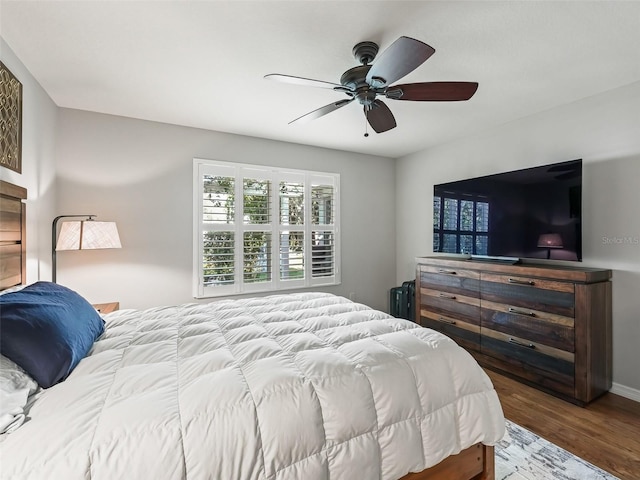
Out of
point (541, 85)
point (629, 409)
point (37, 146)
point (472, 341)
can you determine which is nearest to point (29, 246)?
point (37, 146)

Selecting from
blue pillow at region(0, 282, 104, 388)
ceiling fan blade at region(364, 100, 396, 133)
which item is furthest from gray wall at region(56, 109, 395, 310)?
ceiling fan blade at region(364, 100, 396, 133)

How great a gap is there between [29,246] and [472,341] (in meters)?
3.97

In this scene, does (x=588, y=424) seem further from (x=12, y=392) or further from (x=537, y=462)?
(x=12, y=392)

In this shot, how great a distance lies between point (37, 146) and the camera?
8.05ft

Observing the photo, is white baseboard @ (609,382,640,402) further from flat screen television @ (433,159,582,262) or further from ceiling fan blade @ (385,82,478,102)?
ceiling fan blade @ (385,82,478,102)

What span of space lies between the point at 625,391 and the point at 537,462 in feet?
4.64

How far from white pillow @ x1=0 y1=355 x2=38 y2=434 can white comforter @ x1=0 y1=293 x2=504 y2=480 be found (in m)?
0.03

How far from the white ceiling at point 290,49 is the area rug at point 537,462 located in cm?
255

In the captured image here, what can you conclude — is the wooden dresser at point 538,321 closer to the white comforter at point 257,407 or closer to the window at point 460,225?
the window at point 460,225

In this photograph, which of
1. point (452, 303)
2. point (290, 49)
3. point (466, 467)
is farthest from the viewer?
point (452, 303)

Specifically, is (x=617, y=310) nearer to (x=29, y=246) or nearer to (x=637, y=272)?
(x=637, y=272)

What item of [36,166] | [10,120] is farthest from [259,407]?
[36,166]

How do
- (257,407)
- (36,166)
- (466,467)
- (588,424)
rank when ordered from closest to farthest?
(257,407) → (466,467) → (588,424) → (36,166)

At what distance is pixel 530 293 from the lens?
265 cm
